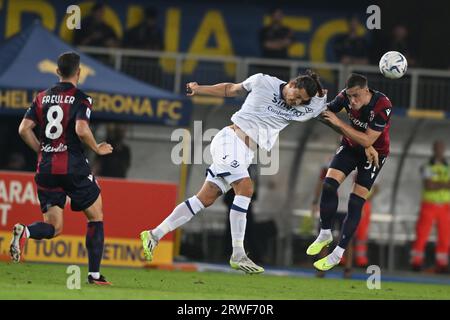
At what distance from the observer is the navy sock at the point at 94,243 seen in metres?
12.4

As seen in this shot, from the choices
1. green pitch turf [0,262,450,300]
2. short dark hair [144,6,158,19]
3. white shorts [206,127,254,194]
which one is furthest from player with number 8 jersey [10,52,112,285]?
short dark hair [144,6,158,19]

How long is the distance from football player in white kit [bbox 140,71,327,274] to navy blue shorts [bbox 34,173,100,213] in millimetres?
900

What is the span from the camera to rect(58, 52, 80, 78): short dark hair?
12.0 meters

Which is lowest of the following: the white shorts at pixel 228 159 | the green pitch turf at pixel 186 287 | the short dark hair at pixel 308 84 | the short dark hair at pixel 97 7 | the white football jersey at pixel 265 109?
the green pitch turf at pixel 186 287

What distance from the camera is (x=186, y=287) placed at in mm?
13266

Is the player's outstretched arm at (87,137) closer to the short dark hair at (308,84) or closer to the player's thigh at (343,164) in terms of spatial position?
the short dark hair at (308,84)

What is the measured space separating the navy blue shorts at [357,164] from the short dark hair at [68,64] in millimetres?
3388

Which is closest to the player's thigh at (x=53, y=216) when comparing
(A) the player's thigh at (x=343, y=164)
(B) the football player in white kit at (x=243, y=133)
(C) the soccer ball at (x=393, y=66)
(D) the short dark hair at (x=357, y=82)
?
(B) the football player in white kit at (x=243, y=133)

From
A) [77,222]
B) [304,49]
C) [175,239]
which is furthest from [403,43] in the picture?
[77,222]

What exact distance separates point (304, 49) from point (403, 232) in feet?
13.7

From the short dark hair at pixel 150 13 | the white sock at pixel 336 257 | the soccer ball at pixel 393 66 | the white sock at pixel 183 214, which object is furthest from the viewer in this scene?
the short dark hair at pixel 150 13

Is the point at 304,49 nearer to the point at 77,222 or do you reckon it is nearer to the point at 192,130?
the point at 192,130

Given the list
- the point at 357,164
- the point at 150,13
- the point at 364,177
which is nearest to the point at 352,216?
the point at 364,177

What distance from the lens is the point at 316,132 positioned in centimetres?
2122
